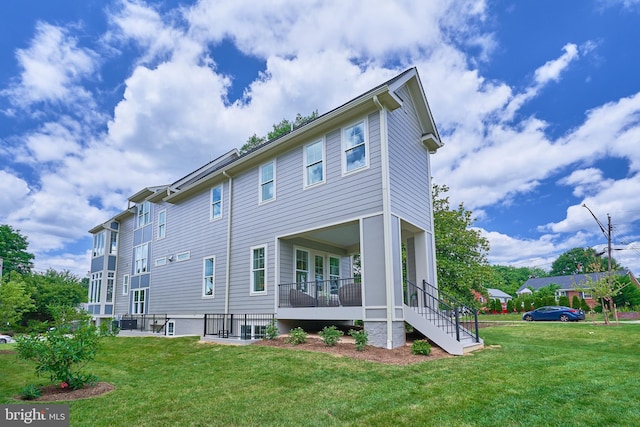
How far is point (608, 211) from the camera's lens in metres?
25.5

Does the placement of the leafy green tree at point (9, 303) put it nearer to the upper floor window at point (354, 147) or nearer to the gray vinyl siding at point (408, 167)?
the upper floor window at point (354, 147)

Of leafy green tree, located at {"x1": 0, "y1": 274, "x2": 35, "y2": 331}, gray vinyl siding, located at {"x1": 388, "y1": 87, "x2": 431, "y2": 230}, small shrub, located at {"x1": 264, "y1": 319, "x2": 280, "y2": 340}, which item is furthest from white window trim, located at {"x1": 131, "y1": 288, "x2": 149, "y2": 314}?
gray vinyl siding, located at {"x1": 388, "y1": 87, "x2": 431, "y2": 230}

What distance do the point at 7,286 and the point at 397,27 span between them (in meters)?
20.8

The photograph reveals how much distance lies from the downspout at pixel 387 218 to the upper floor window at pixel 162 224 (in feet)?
42.6

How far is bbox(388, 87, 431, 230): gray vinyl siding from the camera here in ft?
33.6

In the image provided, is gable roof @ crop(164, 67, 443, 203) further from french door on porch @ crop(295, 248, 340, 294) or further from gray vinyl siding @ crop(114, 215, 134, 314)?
gray vinyl siding @ crop(114, 215, 134, 314)

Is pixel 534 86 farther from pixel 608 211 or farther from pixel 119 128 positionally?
pixel 119 128

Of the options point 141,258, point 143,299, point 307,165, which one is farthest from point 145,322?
point 307,165

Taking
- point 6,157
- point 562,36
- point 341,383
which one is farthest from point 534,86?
point 6,157

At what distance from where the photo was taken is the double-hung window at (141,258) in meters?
20.1

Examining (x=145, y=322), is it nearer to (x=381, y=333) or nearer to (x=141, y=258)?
(x=141, y=258)

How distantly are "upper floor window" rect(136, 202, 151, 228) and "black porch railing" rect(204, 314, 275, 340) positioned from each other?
954 cm
